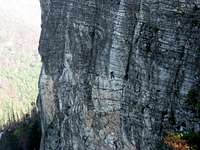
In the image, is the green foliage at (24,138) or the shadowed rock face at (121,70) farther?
the green foliage at (24,138)

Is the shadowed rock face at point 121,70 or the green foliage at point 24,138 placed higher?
the shadowed rock face at point 121,70

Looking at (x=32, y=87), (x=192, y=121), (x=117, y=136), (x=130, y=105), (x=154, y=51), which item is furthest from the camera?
(x=32, y=87)

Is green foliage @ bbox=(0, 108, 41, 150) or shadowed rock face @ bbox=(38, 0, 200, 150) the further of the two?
green foliage @ bbox=(0, 108, 41, 150)

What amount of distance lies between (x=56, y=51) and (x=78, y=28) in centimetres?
586

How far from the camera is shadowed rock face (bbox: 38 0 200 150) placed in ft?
99.6

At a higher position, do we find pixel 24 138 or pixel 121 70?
pixel 121 70

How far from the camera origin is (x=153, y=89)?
32.3 m

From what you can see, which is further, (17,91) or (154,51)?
(17,91)

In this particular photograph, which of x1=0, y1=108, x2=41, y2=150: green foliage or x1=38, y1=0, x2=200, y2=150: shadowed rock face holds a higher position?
x1=38, y1=0, x2=200, y2=150: shadowed rock face

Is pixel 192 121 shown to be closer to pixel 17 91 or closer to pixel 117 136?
pixel 117 136

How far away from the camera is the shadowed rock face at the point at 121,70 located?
3036cm

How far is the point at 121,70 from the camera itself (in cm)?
3553

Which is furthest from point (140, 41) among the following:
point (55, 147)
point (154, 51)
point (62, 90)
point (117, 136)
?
point (55, 147)

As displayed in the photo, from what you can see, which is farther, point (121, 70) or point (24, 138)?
point (24, 138)
